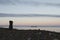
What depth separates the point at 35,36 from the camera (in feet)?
32.0

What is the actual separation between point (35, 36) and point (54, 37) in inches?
46.2

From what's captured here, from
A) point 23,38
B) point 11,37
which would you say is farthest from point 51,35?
point 11,37

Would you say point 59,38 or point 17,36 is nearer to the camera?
point 59,38

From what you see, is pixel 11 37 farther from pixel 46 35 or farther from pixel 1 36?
pixel 46 35

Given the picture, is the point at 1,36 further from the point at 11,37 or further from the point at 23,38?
the point at 23,38

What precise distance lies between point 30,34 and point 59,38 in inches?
73.3

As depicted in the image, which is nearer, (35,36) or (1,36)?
(35,36)

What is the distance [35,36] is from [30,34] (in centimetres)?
47

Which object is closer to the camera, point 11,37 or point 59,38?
point 59,38

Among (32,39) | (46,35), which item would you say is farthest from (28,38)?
(46,35)

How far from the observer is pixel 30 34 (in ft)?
33.1

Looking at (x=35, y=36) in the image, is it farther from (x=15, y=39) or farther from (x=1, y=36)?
(x=1, y=36)

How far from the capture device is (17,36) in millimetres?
10219

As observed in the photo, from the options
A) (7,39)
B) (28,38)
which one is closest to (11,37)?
(7,39)
